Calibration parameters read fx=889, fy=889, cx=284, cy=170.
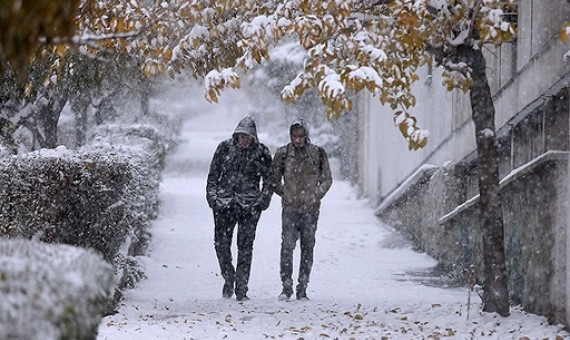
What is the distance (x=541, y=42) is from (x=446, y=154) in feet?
19.1

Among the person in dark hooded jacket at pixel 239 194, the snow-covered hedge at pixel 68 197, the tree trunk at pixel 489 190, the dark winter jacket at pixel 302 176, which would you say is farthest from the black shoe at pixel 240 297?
the tree trunk at pixel 489 190

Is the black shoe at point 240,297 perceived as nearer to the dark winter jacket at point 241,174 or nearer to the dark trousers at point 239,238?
the dark trousers at point 239,238

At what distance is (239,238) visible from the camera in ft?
27.0

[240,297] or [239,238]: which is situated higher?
[239,238]

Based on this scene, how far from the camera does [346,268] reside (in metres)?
12.0

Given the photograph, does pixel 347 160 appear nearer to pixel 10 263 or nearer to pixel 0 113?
pixel 0 113

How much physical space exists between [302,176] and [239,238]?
842 mm

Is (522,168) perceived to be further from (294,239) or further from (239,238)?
(239,238)

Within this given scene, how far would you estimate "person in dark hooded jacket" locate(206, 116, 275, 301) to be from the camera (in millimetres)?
8141

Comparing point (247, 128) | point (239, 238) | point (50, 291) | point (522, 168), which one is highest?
point (247, 128)

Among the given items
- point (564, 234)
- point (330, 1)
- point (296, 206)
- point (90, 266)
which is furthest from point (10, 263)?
point (296, 206)

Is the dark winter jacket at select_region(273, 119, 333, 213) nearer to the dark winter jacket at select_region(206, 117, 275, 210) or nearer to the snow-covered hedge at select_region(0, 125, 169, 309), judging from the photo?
the dark winter jacket at select_region(206, 117, 275, 210)

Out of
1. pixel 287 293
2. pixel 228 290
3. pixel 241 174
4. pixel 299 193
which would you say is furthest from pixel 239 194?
pixel 287 293

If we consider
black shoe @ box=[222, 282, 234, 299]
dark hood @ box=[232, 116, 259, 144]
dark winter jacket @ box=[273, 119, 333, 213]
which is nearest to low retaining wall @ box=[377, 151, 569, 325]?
dark winter jacket @ box=[273, 119, 333, 213]
